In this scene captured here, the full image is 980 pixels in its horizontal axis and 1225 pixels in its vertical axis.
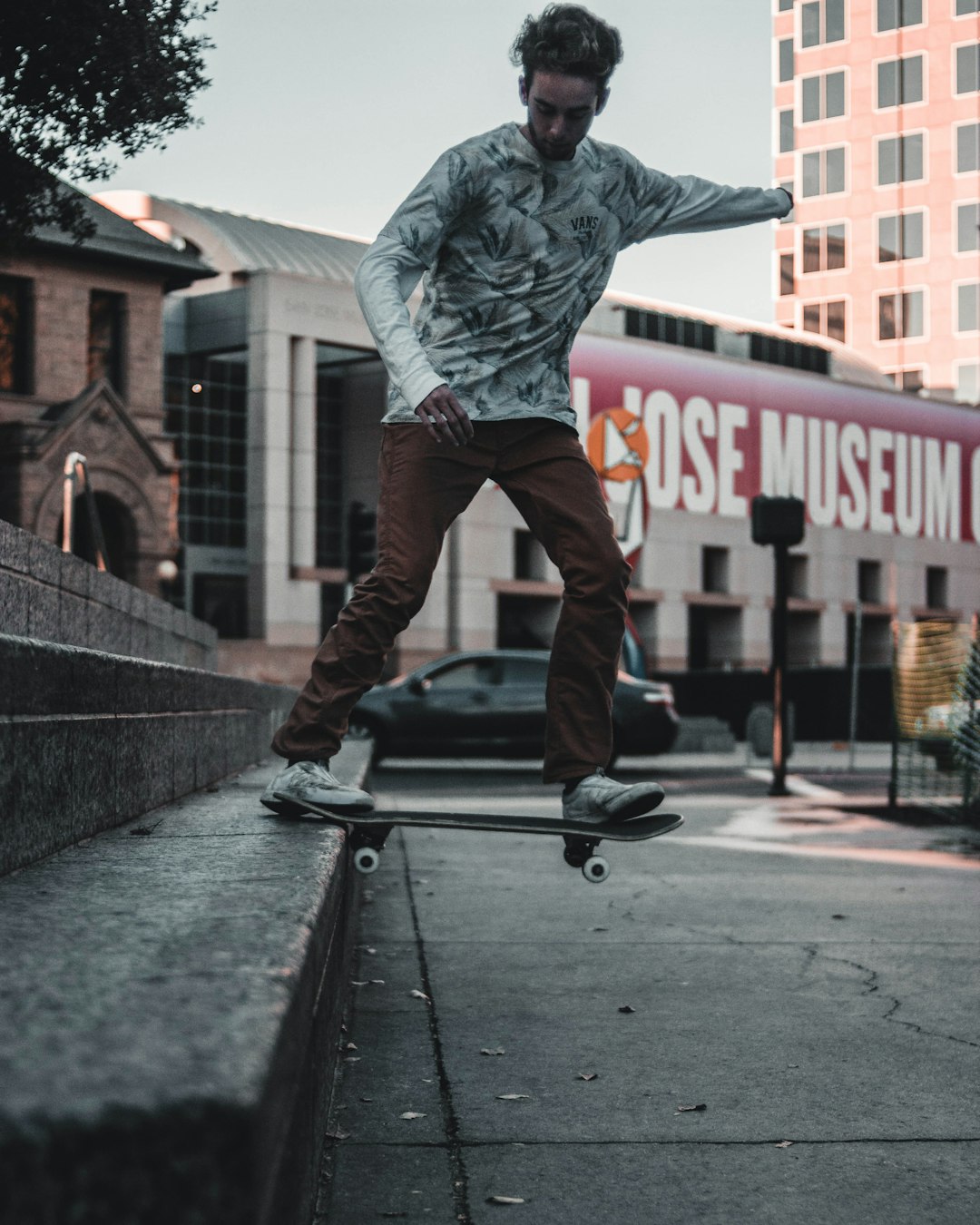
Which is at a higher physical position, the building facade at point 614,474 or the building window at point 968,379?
the building window at point 968,379

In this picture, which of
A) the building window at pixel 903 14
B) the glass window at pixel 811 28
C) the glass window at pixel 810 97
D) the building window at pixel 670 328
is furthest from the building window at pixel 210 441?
the glass window at pixel 810 97

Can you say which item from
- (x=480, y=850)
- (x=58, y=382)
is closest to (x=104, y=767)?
(x=480, y=850)

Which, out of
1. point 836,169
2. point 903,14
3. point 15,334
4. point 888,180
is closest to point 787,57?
point 836,169

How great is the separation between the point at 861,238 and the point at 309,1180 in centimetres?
9300

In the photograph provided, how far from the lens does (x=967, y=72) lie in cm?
8350

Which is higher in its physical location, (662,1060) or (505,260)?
(505,260)

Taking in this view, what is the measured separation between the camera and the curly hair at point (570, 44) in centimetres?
398

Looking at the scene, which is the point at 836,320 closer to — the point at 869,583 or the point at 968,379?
the point at 968,379

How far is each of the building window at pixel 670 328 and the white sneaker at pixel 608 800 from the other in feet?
165

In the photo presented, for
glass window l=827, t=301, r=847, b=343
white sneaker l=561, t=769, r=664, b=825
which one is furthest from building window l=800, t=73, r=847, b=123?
white sneaker l=561, t=769, r=664, b=825

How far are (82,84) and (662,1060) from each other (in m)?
6.27

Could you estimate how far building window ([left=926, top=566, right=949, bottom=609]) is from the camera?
63.2m

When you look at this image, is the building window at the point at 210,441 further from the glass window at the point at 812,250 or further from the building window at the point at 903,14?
the glass window at the point at 812,250

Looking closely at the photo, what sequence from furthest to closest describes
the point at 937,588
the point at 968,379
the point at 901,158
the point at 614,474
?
the point at 968,379, the point at 901,158, the point at 937,588, the point at 614,474
